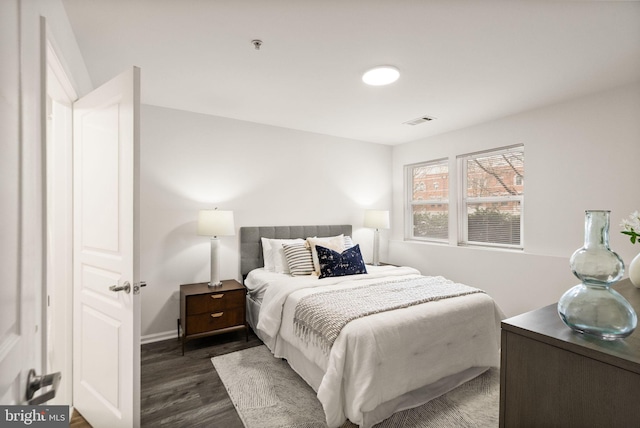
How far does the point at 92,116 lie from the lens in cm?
177

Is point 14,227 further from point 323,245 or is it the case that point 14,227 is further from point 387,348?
point 323,245

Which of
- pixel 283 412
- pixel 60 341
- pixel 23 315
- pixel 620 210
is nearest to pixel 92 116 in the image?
pixel 23 315

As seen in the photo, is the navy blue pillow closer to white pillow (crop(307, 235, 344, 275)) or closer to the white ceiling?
white pillow (crop(307, 235, 344, 275))

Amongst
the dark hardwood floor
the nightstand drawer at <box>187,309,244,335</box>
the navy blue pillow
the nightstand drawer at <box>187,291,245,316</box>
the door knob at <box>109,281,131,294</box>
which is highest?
the door knob at <box>109,281,131,294</box>

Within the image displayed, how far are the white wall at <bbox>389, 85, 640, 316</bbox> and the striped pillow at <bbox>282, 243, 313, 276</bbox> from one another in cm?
198

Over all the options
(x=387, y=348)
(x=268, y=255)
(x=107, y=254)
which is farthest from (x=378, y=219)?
(x=107, y=254)

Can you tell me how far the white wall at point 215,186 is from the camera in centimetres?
312

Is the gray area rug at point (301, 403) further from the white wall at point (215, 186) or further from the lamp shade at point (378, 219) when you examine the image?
the lamp shade at point (378, 219)

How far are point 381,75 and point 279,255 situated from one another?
2.13 metres

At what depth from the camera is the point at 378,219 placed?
4.32 meters

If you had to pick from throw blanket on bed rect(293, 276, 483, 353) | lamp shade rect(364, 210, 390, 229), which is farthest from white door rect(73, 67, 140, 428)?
lamp shade rect(364, 210, 390, 229)

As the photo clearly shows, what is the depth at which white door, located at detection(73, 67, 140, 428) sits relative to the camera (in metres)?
1.53

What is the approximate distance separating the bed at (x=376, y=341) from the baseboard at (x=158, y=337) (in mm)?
1096

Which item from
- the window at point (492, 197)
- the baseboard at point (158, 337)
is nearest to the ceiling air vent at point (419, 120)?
the window at point (492, 197)
